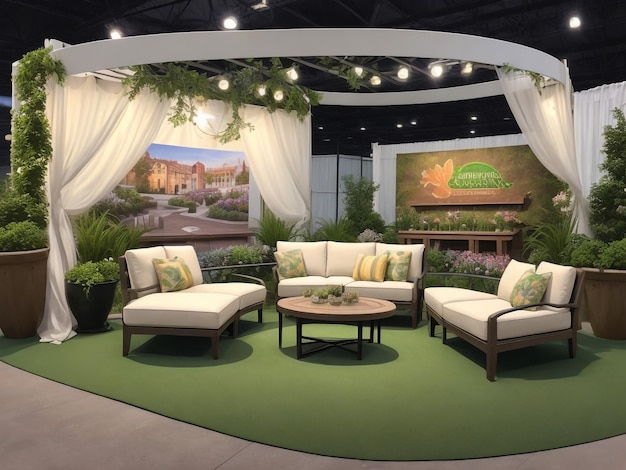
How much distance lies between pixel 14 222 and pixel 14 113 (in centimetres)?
132

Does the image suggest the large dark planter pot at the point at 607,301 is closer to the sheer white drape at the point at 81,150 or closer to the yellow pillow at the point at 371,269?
the yellow pillow at the point at 371,269

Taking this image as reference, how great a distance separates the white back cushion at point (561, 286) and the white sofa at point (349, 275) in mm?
1703

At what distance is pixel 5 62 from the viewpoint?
9961 millimetres

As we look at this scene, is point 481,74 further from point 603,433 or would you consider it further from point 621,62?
point 603,433

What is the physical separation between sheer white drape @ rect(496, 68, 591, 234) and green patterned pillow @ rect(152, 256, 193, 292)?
462cm

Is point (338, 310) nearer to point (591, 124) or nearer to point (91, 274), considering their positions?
point (91, 274)

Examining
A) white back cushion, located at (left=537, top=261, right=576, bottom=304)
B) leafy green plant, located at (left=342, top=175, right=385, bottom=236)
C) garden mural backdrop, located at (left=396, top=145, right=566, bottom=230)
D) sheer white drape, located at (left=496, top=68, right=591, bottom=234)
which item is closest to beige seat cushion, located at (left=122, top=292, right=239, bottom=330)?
white back cushion, located at (left=537, top=261, right=576, bottom=304)

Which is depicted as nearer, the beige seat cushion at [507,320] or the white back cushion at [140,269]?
the beige seat cushion at [507,320]

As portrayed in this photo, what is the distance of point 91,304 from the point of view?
19.3 feet

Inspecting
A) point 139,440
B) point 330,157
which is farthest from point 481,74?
point 139,440

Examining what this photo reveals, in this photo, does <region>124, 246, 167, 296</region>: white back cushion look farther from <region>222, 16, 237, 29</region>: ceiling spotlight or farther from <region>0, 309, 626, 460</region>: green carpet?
<region>222, 16, 237, 29</region>: ceiling spotlight

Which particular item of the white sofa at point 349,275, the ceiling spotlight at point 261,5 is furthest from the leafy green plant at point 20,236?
the ceiling spotlight at point 261,5

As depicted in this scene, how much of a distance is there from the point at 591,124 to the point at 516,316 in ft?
13.4

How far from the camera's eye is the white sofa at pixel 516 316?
4590mm
